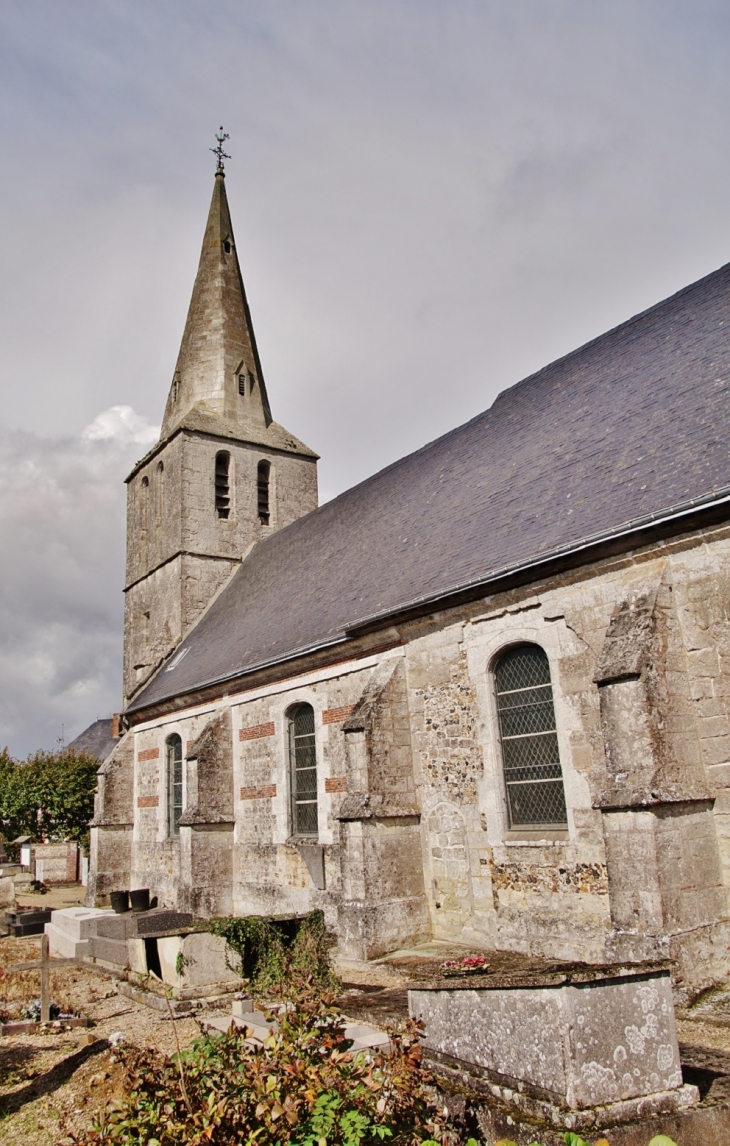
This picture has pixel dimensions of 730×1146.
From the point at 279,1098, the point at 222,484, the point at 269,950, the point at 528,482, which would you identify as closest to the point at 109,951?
the point at 269,950

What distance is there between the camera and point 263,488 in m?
23.5

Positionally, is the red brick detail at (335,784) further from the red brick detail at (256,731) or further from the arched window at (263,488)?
the arched window at (263,488)

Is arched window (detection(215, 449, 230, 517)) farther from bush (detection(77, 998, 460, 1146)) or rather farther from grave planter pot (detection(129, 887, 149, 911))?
bush (detection(77, 998, 460, 1146))

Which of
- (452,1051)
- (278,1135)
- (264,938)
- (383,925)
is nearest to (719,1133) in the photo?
(452,1051)

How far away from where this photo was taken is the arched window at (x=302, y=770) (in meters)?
13.1

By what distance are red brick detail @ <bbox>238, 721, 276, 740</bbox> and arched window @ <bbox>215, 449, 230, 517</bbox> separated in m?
8.82

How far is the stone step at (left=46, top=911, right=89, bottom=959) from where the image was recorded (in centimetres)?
1153

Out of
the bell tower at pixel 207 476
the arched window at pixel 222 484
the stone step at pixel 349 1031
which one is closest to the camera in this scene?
the stone step at pixel 349 1031

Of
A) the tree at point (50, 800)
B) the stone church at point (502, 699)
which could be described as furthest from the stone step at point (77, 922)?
the tree at point (50, 800)

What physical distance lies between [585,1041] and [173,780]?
15428 mm

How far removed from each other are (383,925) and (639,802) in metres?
4.25

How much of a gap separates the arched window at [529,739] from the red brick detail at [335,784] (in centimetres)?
332

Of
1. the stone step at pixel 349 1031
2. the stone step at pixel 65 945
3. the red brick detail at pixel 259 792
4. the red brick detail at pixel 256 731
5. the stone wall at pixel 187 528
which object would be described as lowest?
the stone step at pixel 65 945

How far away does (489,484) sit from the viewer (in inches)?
485
